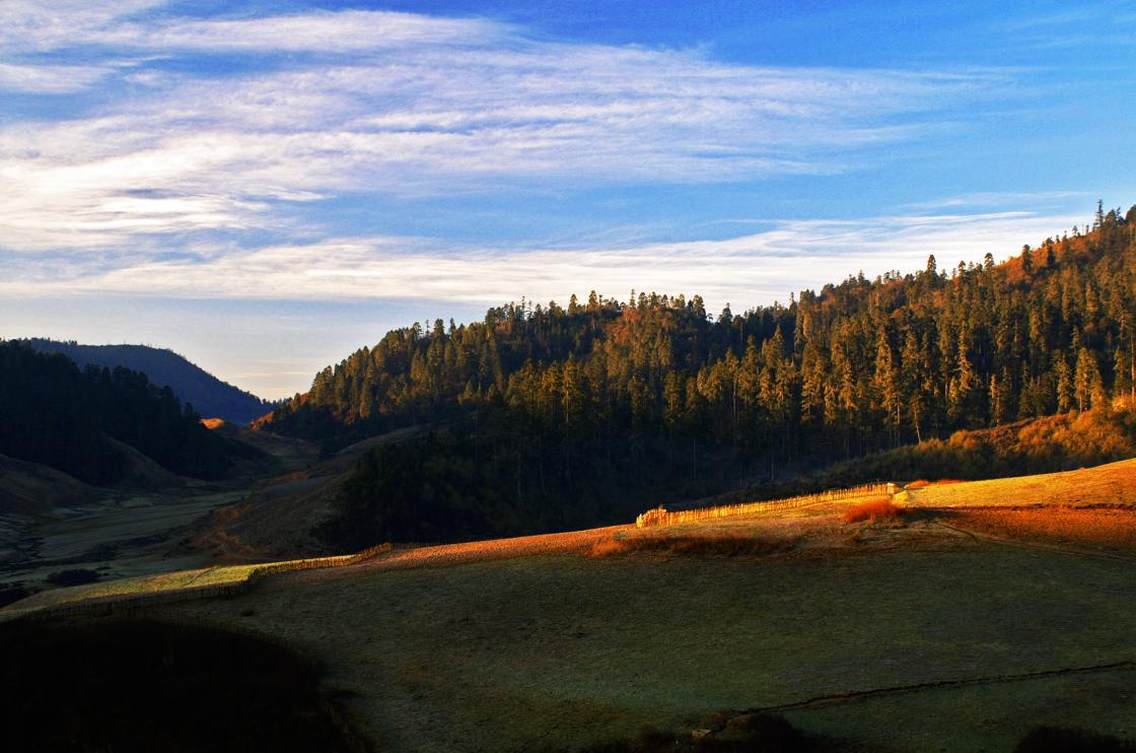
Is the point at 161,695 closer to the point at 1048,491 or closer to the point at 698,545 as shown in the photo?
the point at 698,545

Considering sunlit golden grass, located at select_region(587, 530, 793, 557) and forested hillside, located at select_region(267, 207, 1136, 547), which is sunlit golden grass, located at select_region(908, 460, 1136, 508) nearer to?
sunlit golden grass, located at select_region(587, 530, 793, 557)

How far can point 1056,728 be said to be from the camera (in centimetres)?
2053

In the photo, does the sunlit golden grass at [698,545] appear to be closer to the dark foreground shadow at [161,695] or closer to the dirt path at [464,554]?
the dirt path at [464,554]

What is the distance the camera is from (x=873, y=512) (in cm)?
4484

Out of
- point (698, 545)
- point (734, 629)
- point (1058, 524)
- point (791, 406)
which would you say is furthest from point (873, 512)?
point (791, 406)

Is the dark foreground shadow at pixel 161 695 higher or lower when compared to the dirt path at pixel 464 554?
lower

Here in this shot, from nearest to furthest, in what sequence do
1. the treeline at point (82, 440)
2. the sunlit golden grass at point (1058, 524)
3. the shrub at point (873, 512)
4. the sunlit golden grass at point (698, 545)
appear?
1. the sunlit golden grass at point (1058, 524)
2. the sunlit golden grass at point (698, 545)
3. the shrub at point (873, 512)
4. the treeline at point (82, 440)

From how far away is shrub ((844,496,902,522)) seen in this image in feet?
145

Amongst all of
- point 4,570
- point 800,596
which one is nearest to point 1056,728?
point 800,596

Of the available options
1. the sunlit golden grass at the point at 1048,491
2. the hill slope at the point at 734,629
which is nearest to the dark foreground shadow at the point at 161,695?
the hill slope at the point at 734,629

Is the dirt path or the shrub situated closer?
the shrub

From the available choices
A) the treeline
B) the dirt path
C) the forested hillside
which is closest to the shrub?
the dirt path

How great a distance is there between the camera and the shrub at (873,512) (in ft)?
145

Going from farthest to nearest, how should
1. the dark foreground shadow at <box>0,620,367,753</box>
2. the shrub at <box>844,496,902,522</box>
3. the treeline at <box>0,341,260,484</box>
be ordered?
the treeline at <box>0,341,260,484</box>, the shrub at <box>844,496,902,522</box>, the dark foreground shadow at <box>0,620,367,753</box>
